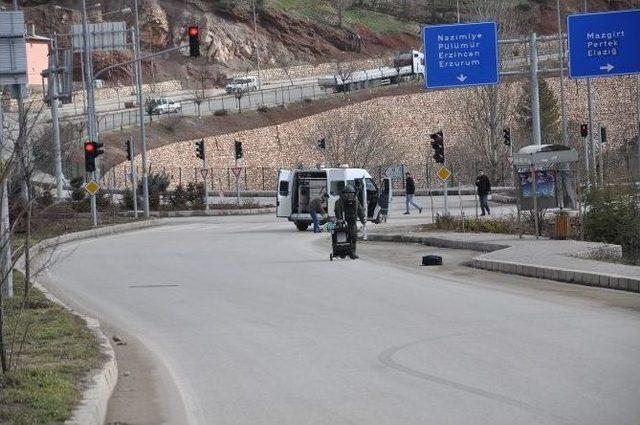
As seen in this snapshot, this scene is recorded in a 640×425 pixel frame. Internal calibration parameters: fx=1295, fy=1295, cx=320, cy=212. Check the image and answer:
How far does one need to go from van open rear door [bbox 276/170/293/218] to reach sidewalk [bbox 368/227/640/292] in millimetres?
10278

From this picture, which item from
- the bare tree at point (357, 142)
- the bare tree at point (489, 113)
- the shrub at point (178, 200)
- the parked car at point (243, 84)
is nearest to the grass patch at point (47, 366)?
the shrub at point (178, 200)

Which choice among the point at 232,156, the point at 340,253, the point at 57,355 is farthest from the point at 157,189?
the point at 57,355

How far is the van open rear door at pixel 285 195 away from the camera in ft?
149

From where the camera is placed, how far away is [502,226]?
35312 mm

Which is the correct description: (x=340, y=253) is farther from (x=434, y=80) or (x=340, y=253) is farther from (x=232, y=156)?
(x=232, y=156)

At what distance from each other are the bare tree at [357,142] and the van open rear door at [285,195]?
36.0 m

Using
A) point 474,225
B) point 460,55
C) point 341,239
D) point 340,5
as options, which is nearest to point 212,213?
point 460,55

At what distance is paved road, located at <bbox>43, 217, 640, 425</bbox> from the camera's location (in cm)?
1052

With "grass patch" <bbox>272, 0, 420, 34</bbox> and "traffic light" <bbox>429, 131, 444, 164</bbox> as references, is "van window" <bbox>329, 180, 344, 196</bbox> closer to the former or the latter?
"traffic light" <bbox>429, 131, 444, 164</bbox>

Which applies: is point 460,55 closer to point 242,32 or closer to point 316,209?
point 316,209

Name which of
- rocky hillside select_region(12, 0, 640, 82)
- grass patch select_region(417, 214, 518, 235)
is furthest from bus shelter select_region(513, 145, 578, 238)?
rocky hillside select_region(12, 0, 640, 82)

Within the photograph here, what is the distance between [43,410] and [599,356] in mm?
5865

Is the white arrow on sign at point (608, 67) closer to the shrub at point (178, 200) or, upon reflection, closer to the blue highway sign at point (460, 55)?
the blue highway sign at point (460, 55)

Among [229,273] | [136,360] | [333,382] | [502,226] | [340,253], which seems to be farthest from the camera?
[502,226]
